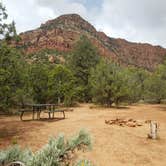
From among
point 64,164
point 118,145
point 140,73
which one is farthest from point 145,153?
point 140,73

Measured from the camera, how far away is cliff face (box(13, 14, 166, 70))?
8469 cm

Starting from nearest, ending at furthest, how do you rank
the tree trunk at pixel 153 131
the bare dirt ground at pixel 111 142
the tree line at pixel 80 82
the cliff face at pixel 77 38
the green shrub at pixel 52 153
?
the green shrub at pixel 52 153 → the bare dirt ground at pixel 111 142 → the tree trunk at pixel 153 131 → the tree line at pixel 80 82 → the cliff face at pixel 77 38

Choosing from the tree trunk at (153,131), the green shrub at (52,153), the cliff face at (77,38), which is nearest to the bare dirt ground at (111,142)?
the tree trunk at (153,131)

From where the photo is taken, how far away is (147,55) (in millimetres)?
113875

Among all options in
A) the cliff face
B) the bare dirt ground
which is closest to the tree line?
the bare dirt ground

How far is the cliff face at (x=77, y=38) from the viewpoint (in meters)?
84.7

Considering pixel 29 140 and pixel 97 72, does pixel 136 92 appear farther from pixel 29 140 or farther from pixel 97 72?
pixel 29 140

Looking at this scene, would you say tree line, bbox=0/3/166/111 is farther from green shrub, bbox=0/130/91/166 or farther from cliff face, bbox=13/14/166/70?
cliff face, bbox=13/14/166/70

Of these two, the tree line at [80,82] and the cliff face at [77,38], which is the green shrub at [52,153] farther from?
the cliff face at [77,38]

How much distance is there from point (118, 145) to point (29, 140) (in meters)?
3.05

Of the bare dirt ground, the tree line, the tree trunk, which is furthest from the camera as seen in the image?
the tree line

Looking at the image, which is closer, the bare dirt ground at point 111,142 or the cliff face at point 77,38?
the bare dirt ground at point 111,142

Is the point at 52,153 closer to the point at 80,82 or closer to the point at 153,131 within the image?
the point at 153,131

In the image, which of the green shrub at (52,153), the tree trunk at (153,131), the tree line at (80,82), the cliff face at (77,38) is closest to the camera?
the green shrub at (52,153)
